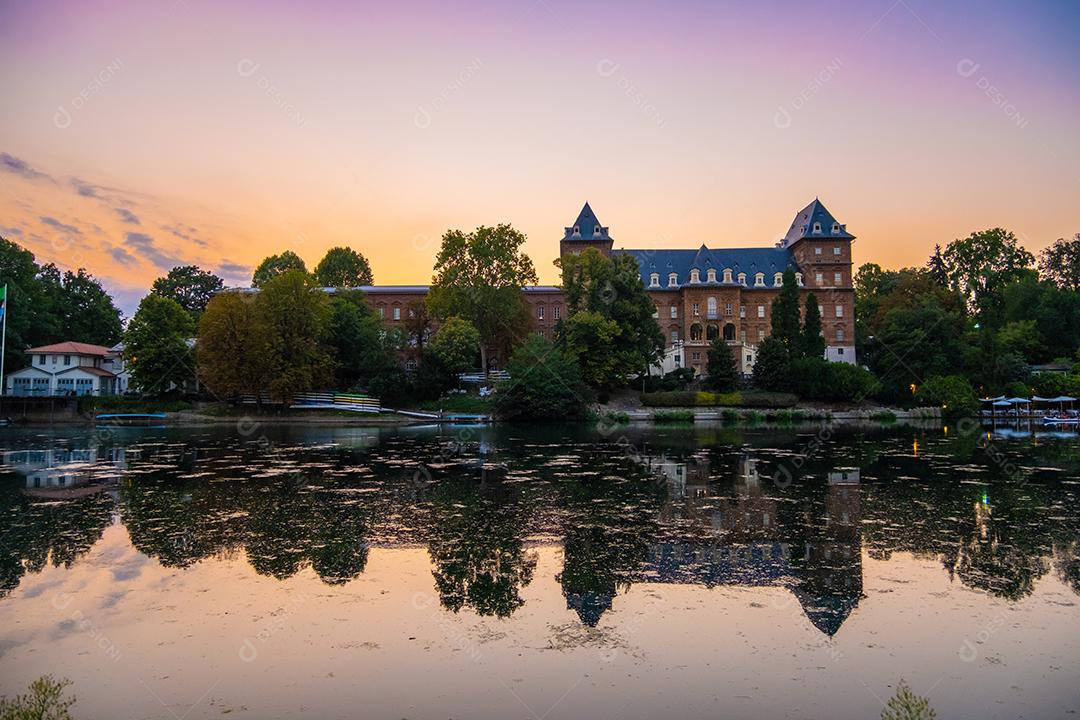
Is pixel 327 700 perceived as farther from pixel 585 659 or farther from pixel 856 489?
pixel 856 489

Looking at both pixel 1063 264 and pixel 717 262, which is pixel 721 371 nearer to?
pixel 717 262

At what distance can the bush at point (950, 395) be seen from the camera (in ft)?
177

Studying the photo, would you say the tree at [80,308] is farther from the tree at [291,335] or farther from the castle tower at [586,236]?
the castle tower at [586,236]

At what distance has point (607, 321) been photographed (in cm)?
5712

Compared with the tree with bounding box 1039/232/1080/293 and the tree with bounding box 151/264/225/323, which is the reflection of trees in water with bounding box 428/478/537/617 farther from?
the tree with bounding box 1039/232/1080/293

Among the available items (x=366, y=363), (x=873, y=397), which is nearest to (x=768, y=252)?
(x=873, y=397)

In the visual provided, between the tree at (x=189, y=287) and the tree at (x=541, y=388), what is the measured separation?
4885 cm

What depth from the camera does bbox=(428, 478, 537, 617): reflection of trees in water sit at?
7863 mm

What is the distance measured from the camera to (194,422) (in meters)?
49.9

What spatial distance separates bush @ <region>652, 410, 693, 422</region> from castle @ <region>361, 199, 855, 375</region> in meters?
21.7

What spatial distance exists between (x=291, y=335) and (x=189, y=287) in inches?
1592

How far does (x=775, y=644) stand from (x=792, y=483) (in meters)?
10.6

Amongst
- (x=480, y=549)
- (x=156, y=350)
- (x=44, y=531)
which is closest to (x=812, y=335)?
(x=156, y=350)

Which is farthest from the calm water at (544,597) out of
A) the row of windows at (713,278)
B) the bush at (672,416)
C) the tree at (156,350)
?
the row of windows at (713,278)
